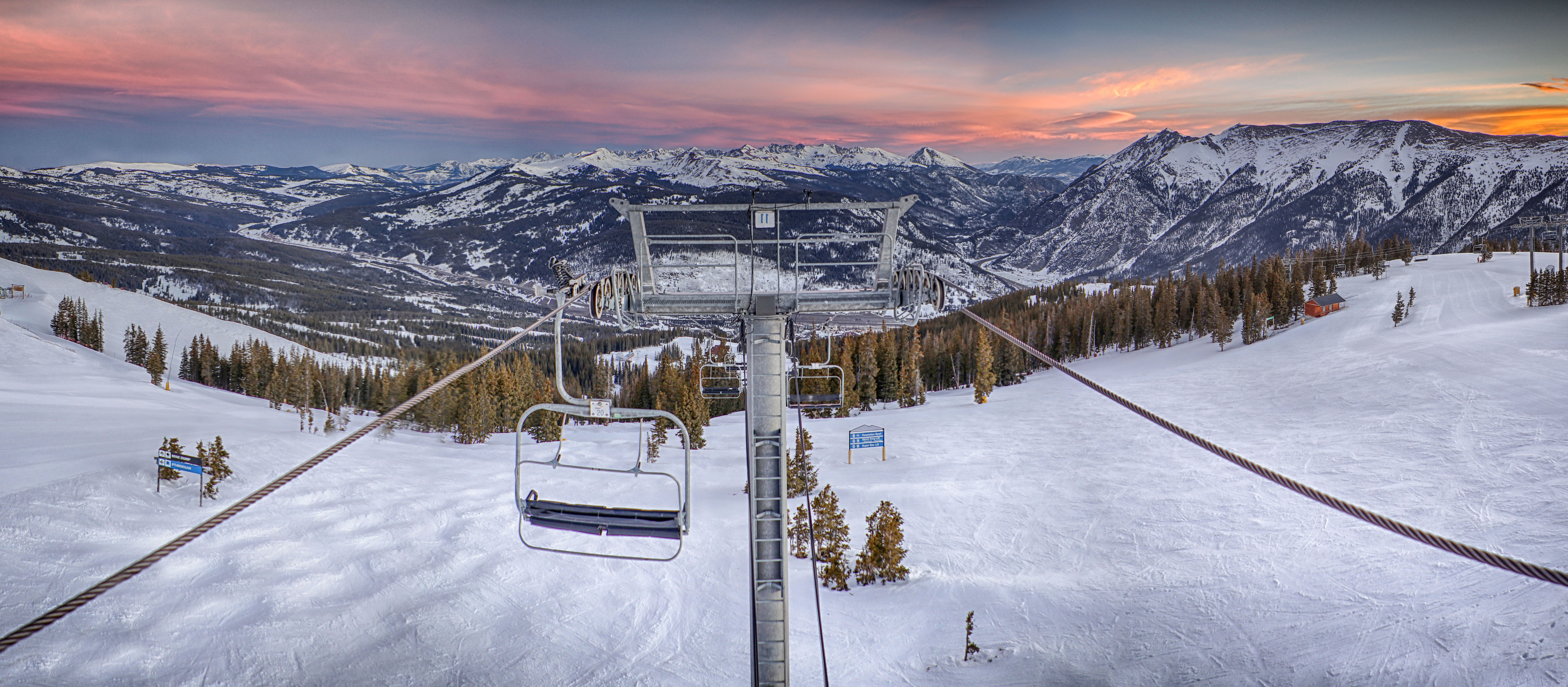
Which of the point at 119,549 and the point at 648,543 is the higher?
the point at 119,549

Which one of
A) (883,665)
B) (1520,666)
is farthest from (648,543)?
(1520,666)

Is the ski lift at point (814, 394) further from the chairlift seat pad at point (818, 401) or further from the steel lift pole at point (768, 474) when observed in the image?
the steel lift pole at point (768, 474)

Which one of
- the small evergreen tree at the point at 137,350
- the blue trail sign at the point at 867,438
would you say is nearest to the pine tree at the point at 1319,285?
the blue trail sign at the point at 867,438

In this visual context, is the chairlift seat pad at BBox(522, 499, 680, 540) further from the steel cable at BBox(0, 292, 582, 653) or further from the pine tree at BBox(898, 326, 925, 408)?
the pine tree at BBox(898, 326, 925, 408)

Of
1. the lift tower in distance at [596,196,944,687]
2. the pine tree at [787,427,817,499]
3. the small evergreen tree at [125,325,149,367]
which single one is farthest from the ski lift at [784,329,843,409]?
the small evergreen tree at [125,325,149,367]

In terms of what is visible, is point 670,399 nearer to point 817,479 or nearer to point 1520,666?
point 817,479
